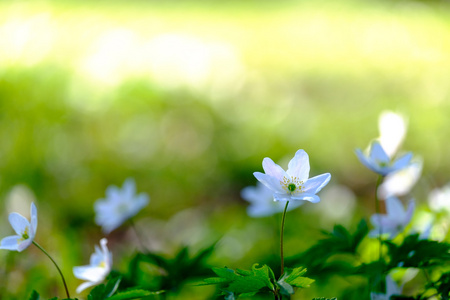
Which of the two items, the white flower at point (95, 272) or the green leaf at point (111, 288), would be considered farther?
the white flower at point (95, 272)

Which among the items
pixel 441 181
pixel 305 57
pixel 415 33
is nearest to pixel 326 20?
pixel 415 33

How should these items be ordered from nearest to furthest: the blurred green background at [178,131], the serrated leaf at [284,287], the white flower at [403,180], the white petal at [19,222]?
the serrated leaf at [284,287] → the white petal at [19,222] → the white flower at [403,180] → the blurred green background at [178,131]

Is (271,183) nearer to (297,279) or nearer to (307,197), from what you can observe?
(307,197)

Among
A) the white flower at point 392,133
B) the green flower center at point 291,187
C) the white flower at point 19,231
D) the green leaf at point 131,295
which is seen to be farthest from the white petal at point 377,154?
the white flower at point 19,231

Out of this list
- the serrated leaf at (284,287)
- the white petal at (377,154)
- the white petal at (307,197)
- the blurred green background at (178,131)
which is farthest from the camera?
the blurred green background at (178,131)

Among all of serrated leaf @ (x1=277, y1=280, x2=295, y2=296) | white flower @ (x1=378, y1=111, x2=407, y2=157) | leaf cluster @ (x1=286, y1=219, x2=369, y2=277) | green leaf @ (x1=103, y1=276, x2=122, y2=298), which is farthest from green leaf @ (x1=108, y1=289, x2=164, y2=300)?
white flower @ (x1=378, y1=111, x2=407, y2=157)

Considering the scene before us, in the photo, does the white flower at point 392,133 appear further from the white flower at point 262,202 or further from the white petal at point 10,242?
the white petal at point 10,242
